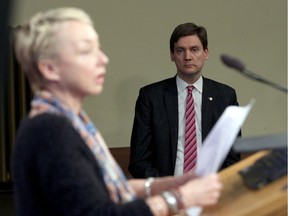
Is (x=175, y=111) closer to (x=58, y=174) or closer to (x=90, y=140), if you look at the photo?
(x=90, y=140)

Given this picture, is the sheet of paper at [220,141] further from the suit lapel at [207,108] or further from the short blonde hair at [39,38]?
the suit lapel at [207,108]

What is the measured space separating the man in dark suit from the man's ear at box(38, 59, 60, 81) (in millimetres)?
1574

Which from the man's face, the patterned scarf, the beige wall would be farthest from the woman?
the beige wall

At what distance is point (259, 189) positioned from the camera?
3.57ft

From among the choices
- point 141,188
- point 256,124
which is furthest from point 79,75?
point 256,124

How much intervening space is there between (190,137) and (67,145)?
5.55 feet

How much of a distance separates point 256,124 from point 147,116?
150 centimetres

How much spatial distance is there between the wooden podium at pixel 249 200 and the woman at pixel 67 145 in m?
0.03

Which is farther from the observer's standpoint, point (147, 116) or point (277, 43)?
point (277, 43)

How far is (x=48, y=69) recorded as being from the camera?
1.13 meters

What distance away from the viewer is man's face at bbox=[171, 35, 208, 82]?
9.00 ft

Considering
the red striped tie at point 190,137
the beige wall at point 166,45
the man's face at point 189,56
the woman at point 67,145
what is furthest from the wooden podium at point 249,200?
the beige wall at point 166,45

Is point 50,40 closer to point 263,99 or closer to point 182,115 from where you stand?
point 182,115

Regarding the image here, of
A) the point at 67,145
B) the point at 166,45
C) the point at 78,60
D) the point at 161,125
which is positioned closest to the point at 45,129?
the point at 67,145
